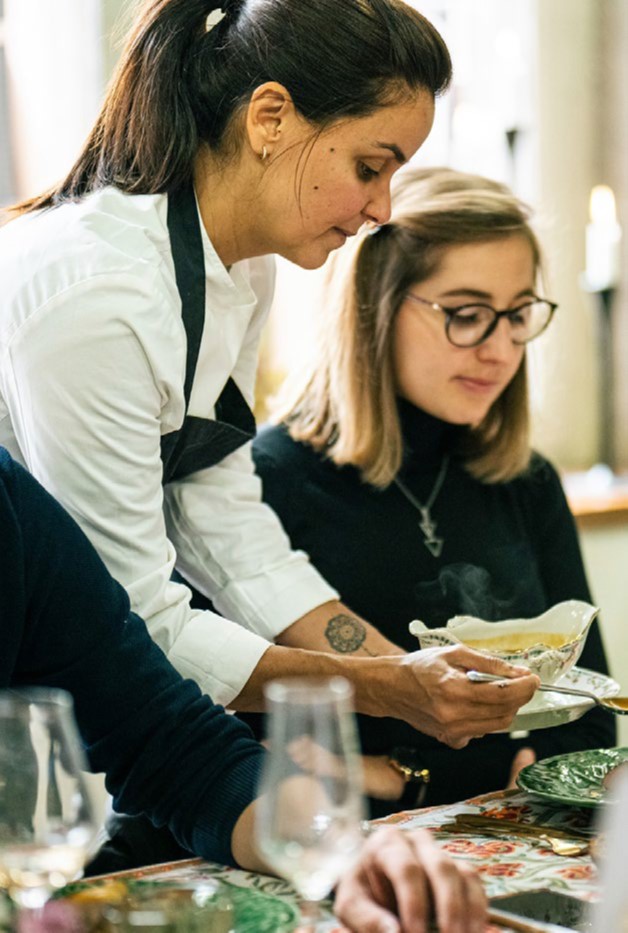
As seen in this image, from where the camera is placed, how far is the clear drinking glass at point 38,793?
90 centimetres

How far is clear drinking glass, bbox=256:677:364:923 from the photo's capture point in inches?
35.4

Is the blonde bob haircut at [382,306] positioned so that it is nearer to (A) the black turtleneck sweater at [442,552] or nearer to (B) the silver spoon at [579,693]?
(A) the black turtleneck sweater at [442,552]

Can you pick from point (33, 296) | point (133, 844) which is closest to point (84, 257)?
point (33, 296)

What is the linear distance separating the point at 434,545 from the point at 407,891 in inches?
44.9

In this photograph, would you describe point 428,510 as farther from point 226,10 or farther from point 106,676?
point 106,676

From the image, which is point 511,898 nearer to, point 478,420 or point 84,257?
point 84,257

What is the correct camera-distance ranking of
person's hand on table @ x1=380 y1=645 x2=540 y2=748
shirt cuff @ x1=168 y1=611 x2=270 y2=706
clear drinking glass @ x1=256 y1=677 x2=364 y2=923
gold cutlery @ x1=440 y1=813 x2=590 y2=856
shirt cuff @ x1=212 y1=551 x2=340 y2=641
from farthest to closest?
1. shirt cuff @ x1=212 y1=551 x2=340 y2=641
2. shirt cuff @ x1=168 y1=611 x2=270 y2=706
3. person's hand on table @ x1=380 y1=645 x2=540 y2=748
4. gold cutlery @ x1=440 y1=813 x2=590 y2=856
5. clear drinking glass @ x1=256 y1=677 x2=364 y2=923

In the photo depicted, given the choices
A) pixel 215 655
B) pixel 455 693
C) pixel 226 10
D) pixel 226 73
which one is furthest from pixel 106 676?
pixel 226 10

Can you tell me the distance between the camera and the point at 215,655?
5.06 ft

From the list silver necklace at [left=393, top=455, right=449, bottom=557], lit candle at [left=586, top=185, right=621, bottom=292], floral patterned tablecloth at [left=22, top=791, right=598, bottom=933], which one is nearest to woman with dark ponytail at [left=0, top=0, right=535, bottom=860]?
floral patterned tablecloth at [left=22, top=791, right=598, bottom=933]

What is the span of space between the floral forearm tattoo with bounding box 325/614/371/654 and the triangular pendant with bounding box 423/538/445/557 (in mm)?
243

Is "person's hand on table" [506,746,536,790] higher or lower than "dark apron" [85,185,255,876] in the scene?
lower

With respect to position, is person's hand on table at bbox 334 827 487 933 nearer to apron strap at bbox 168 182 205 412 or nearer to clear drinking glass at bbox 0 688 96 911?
clear drinking glass at bbox 0 688 96 911

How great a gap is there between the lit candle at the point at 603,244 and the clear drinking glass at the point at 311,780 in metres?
2.69
